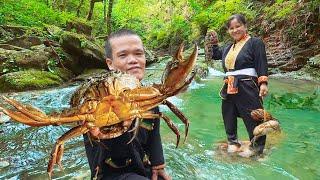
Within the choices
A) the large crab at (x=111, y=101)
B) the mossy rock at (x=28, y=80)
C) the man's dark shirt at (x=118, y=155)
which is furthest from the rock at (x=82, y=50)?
the large crab at (x=111, y=101)

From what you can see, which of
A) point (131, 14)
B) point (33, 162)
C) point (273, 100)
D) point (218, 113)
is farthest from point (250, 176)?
point (131, 14)

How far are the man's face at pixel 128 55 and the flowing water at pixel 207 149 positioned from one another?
4.78 feet

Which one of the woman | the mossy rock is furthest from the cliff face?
the woman

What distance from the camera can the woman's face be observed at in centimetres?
477

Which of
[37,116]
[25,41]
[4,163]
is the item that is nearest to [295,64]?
[25,41]

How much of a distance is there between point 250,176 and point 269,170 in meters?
0.32

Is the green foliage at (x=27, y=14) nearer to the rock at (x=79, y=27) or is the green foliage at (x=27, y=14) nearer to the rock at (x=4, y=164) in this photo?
the rock at (x=79, y=27)

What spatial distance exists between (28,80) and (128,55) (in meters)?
8.04

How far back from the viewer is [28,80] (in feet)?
32.5

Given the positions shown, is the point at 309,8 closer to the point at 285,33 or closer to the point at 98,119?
the point at 285,33

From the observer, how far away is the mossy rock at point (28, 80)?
31.0 feet

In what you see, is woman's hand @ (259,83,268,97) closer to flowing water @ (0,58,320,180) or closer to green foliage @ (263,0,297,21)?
flowing water @ (0,58,320,180)

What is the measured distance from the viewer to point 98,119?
5.54 feet

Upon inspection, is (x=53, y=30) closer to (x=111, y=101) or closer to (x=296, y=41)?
(x=296, y=41)
